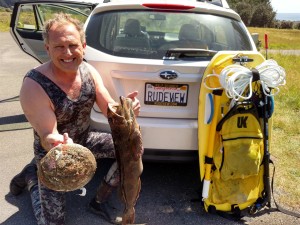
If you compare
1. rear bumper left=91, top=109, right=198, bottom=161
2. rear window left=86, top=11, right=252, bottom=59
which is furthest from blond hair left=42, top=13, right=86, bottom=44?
rear bumper left=91, top=109, right=198, bottom=161

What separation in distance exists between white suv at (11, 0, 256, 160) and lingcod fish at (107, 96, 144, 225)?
783 mm

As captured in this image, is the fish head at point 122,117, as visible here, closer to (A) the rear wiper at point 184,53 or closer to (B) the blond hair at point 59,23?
(B) the blond hair at point 59,23

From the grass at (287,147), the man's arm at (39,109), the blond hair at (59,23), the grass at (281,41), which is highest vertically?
the blond hair at (59,23)

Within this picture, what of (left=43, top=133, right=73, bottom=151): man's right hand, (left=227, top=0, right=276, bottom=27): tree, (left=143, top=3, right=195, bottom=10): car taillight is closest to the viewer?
(left=43, top=133, right=73, bottom=151): man's right hand

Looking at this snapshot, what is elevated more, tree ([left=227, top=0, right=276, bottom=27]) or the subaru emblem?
the subaru emblem

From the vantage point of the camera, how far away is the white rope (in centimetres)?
304

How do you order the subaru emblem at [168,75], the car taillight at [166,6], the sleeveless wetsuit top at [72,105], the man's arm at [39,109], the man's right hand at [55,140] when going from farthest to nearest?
1. the car taillight at [166,6]
2. the subaru emblem at [168,75]
3. the sleeveless wetsuit top at [72,105]
4. the man's arm at [39,109]
5. the man's right hand at [55,140]

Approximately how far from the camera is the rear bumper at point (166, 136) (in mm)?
3324

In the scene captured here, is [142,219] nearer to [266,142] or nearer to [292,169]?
[266,142]

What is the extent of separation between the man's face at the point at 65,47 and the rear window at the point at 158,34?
2.35ft

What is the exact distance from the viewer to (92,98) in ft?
10.0

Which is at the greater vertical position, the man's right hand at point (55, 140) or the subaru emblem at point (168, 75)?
the subaru emblem at point (168, 75)

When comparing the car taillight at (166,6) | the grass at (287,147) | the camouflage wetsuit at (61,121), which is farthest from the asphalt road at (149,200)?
the car taillight at (166,6)

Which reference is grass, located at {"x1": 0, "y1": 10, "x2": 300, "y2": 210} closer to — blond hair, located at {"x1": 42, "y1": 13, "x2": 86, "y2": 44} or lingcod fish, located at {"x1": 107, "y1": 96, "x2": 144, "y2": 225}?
lingcod fish, located at {"x1": 107, "y1": 96, "x2": 144, "y2": 225}
